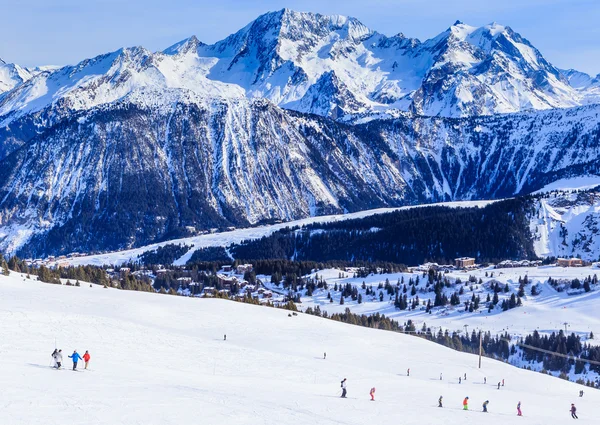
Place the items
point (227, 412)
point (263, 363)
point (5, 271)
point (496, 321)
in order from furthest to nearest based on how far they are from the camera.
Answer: point (496, 321) → point (5, 271) → point (263, 363) → point (227, 412)

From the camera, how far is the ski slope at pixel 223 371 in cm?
5812

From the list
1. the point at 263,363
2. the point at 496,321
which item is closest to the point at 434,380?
the point at 263,363

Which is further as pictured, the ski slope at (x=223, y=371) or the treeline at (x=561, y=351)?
the treeline at (x=561, y=351)

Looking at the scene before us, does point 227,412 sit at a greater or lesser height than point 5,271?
lesser

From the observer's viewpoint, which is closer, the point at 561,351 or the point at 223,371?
the point at 223,371

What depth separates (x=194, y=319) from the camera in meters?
115

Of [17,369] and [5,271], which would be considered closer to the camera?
[17,369]

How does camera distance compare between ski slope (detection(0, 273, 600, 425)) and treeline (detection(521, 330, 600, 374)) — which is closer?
ski slope (detection(0, 273, 600, 425))

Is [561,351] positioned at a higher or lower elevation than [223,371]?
higher

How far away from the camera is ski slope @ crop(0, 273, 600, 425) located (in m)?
58.1

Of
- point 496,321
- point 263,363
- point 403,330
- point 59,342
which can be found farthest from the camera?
point 496,321

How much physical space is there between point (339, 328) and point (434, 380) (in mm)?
31382

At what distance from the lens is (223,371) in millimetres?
82562

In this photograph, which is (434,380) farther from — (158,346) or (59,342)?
(59,342)
